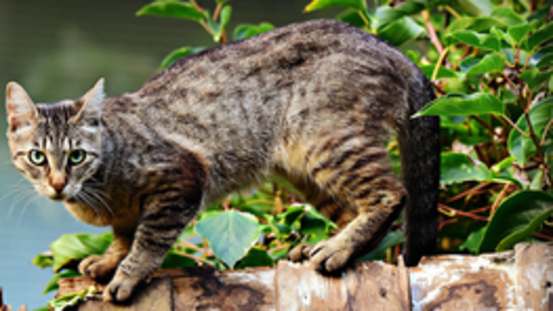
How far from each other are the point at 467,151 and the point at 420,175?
0.55m

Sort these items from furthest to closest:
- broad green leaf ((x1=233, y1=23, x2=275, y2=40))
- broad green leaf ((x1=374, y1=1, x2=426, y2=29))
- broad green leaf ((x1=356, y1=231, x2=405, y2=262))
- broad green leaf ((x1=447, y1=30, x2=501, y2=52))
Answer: broad green leaf ((x1=233, y1=23, x2=275, y2=40)), broad green leaf ((x1=374, y1=1, x2=426, y2=29)), broad green leaf ((x1=356, y1=231, x2=405, y2=262)), broad green leaf ((x1=447, y1=30, x2=501, y2=52))

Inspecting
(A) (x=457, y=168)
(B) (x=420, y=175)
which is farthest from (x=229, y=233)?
(A) (x=457, y=168)

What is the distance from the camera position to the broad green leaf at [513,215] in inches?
69.0

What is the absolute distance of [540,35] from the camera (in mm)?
1701

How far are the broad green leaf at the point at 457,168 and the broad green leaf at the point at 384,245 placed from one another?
29 centimetres

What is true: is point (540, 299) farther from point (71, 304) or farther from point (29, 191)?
point (29, 191)

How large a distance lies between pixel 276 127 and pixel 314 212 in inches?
17.1

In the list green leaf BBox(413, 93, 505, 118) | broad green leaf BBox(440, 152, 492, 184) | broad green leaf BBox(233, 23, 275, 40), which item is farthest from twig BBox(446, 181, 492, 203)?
broad green leaf BBox(233, 23, 275, 40)

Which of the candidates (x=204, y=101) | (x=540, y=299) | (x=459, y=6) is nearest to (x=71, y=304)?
(x=204, y=101)

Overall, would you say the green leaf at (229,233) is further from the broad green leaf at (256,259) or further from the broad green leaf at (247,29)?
the broad green leaf at (247,29)

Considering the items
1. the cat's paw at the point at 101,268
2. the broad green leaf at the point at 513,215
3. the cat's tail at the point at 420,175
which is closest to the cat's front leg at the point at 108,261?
the cat's paw at the point at 101,268

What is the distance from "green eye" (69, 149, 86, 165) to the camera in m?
1.71

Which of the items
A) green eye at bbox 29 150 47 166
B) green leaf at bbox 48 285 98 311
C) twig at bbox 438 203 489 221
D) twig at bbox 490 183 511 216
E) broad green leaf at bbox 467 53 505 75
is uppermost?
broad green leaf at bbox 467 53 505 75

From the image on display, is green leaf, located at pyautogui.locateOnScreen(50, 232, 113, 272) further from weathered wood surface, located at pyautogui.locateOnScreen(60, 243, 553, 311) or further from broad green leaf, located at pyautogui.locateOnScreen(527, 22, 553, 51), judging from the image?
broad green leaf, located at pyautogui.locateOnScreen(527, 22, 553, 51)
